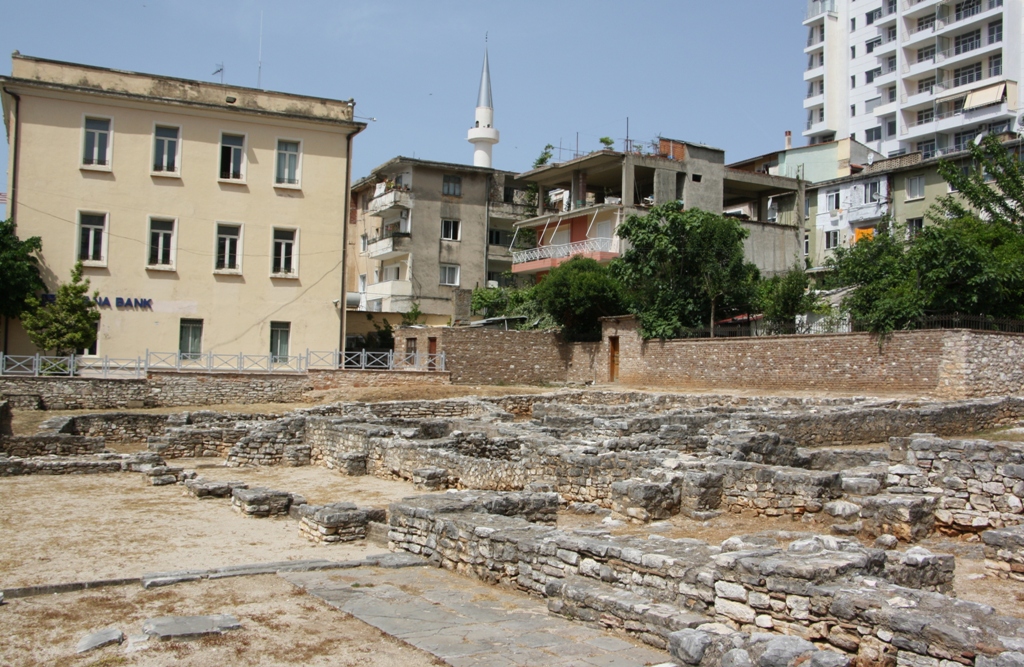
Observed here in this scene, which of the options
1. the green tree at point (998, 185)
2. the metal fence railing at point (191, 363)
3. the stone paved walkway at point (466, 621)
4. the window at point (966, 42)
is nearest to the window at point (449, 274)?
the metal fence railing at point (191, 363)

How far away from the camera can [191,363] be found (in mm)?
35125

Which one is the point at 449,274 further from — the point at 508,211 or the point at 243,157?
the point at 243,157

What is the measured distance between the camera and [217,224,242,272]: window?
118ft

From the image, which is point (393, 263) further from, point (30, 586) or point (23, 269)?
point (30, 586)

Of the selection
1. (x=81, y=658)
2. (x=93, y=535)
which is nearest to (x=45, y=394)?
(x=93, y=535)

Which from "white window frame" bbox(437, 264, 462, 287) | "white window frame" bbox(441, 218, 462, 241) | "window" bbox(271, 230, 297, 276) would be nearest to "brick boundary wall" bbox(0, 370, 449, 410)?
"window" bbox(271, 230, 297, 276)

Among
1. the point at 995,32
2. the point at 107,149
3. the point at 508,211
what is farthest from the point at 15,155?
the point at 995,32

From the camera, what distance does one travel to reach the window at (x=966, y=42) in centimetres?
6469

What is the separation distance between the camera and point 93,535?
1117cm

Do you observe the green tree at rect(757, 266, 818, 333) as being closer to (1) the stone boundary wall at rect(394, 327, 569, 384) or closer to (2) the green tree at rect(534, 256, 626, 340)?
(2) the green tree at rect(534, 256, 626, 340)

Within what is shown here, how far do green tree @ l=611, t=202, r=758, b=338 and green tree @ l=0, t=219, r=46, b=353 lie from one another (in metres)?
23.0

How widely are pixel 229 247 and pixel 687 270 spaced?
1892cm

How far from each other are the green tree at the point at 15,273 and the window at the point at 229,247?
6.55m

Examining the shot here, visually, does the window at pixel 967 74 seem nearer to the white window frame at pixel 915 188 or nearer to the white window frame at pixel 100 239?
the white window frame at pixel 915 188
